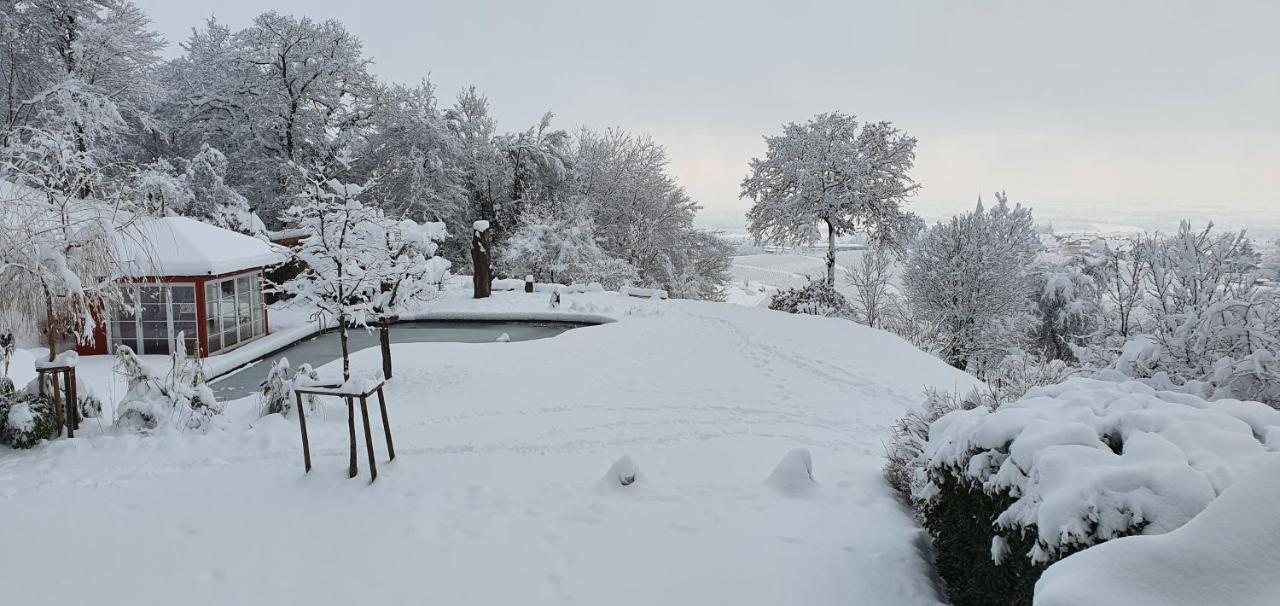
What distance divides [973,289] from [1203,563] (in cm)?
1866

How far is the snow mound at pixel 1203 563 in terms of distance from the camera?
4.95 ft

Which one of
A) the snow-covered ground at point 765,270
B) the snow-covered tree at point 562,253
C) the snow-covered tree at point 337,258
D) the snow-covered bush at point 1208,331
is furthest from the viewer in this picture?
the snow-covered ground at point 765,270

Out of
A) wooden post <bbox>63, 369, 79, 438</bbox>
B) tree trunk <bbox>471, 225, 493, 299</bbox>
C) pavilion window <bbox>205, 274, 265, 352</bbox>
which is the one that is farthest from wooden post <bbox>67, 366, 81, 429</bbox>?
tree trunk <bbox>471, 225, 493, 299</bbox>

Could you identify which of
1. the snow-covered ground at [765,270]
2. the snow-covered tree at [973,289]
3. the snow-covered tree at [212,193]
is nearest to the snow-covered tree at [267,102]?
the snow-covered tree at [212,193]

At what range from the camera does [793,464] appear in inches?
200

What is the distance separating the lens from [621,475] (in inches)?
206

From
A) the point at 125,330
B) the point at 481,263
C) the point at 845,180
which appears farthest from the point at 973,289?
the point at 125,330

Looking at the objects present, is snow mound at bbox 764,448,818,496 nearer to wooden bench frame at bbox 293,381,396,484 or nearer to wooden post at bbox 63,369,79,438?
wooden bench frame at bbox 293,381,396,484

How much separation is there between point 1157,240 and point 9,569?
13.0 metres

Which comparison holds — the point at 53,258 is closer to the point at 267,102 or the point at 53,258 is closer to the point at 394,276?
the point at 394,276

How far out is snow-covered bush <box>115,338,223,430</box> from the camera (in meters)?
6.45

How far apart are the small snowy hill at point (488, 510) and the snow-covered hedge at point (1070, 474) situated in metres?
0.56

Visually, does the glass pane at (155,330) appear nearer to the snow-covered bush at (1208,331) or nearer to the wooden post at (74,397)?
the wooden post at (74,397)

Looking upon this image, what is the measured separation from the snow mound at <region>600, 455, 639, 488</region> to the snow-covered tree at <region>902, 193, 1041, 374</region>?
14966mm
